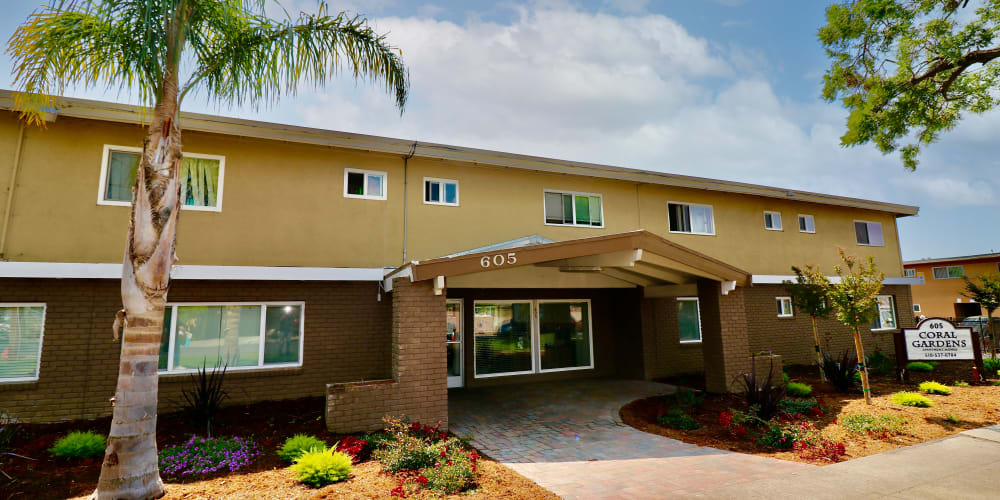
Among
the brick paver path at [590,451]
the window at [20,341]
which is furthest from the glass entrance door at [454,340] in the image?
the window at [20,341]

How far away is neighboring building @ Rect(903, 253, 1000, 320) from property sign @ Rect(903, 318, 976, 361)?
24.0m

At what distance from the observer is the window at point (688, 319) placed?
14.4 meters

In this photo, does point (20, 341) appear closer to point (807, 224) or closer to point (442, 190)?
point (442, 190)

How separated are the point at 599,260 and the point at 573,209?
3724 millimetres

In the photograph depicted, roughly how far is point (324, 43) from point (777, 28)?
10100 mm

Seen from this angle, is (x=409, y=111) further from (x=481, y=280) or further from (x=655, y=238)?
(x=655, y=238)

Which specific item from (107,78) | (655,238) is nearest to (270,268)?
(107,78)

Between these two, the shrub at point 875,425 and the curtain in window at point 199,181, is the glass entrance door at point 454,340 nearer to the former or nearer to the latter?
the curtain in window at point 199,181

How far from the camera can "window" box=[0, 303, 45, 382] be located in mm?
8156

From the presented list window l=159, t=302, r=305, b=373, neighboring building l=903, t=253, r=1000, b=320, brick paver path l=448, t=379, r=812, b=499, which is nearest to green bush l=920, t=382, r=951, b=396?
brick paver path l=448, t=379, r=812, b=499

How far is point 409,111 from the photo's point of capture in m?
8.17

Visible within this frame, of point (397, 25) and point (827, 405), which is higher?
point (397, 25)

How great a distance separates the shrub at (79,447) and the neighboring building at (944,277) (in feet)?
132

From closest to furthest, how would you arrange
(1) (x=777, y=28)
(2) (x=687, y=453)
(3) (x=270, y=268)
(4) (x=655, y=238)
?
(2) (x=687, y=453) < (4) (x=655, y=238) < (3) (x=270, y=268) < (1) (x=777, y=28)
